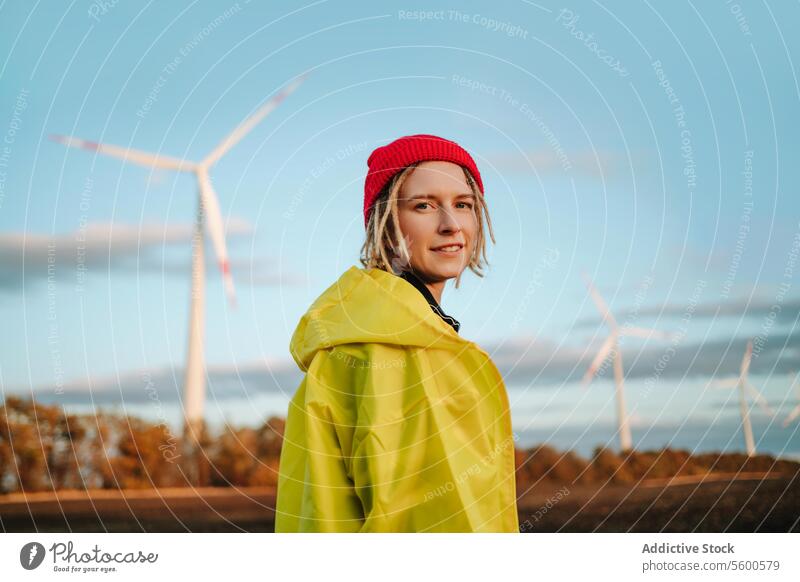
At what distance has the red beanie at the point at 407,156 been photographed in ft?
14.1

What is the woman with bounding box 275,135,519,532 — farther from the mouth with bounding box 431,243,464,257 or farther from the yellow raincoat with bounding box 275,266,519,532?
the mouth with bounding box 431,243,464,257

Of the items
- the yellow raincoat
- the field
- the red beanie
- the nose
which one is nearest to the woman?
the yellow raincoat

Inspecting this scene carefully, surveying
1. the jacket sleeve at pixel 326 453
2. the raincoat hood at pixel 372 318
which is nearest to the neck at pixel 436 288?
→ the raincoat hood at pixel 372 318

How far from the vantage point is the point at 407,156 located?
14.1 feet

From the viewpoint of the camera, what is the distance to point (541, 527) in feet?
48.9

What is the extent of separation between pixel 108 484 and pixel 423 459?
1581 cm

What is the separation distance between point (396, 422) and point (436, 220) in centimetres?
113

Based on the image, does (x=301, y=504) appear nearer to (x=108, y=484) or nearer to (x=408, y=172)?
(x=408, y=172)

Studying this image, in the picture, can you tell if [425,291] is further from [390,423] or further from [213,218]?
[213,218]
